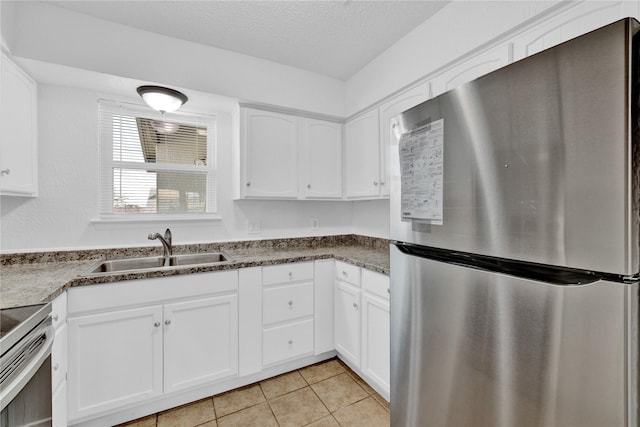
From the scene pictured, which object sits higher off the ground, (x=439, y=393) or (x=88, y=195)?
(x=88, y=195)

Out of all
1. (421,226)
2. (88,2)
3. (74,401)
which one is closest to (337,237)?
(421,226)

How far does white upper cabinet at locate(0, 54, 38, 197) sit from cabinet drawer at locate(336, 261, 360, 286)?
6.71ft

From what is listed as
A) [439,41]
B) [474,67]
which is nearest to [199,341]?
[474,67]

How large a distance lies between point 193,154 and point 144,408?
1818mm

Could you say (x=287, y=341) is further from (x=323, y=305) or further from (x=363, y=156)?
(x=363, y=156)

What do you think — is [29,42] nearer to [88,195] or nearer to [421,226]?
[88,195]

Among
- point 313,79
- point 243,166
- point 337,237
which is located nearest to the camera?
point 243,166

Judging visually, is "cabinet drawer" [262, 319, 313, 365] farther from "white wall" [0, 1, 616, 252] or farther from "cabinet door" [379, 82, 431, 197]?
"cabinet door" [379, 82, 431, 197]

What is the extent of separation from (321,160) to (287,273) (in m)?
1.10

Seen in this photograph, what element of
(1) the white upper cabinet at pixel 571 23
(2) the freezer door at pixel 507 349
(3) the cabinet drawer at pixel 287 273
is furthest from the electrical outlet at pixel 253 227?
(1) the white upper cabinet at pixel 571 23

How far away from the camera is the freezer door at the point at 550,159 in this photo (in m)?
0.57

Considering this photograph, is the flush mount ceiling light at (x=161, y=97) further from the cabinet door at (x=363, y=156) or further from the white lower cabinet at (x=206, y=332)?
the cabinet door at (x=363, y=156)

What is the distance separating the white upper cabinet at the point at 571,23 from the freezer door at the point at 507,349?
116 centimetres

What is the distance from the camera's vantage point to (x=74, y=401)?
151 centimetres
